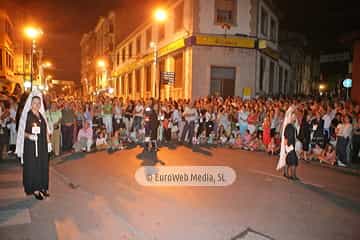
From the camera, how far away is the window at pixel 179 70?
82.5 ft

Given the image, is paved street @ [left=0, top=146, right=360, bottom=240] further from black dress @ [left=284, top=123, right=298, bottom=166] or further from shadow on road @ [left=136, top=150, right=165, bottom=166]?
shadow on road @ [left=136, top=150, right=165, bottom=166]

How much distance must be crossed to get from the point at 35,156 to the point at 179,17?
68.6 feet

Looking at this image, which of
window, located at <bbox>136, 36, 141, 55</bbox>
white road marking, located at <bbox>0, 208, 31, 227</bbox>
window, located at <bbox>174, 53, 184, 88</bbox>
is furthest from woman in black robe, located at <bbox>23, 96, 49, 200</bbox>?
window, located at <bbox>136, 36, 141, 55</bbox>

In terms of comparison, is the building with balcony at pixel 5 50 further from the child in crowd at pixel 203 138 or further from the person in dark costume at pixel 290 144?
the person in dark costume at pixel 290 144

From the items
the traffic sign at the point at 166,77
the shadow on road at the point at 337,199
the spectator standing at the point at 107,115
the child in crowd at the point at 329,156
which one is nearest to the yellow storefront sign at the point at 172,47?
the traffic sign at the point at 166,77

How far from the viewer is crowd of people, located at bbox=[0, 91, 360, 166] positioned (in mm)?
11477

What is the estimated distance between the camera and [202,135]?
53.1ft

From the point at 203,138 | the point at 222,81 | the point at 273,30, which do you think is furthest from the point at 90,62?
the point at 203,138

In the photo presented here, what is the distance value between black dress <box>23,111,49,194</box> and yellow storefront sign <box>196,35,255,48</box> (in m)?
17.5

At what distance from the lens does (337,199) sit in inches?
281

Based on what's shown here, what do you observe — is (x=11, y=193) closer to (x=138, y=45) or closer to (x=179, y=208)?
(x=179, y=208)

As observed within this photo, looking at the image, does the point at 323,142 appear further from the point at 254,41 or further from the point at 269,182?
the point at 254,41

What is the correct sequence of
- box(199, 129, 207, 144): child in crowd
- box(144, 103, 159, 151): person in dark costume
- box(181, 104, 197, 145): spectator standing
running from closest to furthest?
box(144, 103, 159, 151): person in dark costume < box(181, 104, 197, 145): spectator standing < box(199, 129, 207, 144): child in crowd

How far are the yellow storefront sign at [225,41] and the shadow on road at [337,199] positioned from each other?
53.8ft
